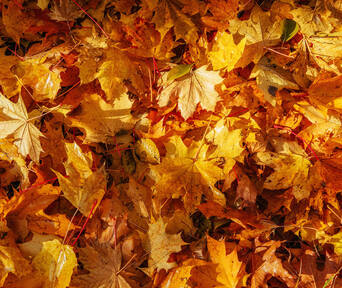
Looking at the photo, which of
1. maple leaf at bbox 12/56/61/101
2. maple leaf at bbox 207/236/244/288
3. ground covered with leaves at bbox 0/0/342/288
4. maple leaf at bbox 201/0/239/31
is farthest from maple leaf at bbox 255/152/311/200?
maple leaf at bbox 12/56/61/101

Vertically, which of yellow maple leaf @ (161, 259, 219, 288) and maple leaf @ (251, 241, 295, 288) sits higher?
yellow maple leaf @ (161, 259, 219, 288)

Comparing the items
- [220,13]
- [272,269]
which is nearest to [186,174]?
[272,269]

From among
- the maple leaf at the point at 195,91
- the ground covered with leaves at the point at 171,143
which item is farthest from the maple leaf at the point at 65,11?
the maple leaf at the point at 195,91

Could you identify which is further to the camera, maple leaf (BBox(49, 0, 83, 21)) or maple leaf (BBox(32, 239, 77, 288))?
maple leaf (BBox(49, 0, 83, 21))

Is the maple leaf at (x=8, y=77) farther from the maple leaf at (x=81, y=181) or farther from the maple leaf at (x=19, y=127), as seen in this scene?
the maple leaf at (x=81, y=181)

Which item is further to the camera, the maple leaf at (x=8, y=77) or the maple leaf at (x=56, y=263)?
the maple leaf at (x=8, y=77)

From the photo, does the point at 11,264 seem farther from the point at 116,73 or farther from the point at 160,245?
the point at 116,73

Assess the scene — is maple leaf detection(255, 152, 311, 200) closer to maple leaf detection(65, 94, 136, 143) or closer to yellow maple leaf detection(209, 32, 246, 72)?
yellow maple leaf detection(209, 32, 246, 72)

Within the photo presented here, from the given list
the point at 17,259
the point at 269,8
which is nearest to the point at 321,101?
the point at 269,8
